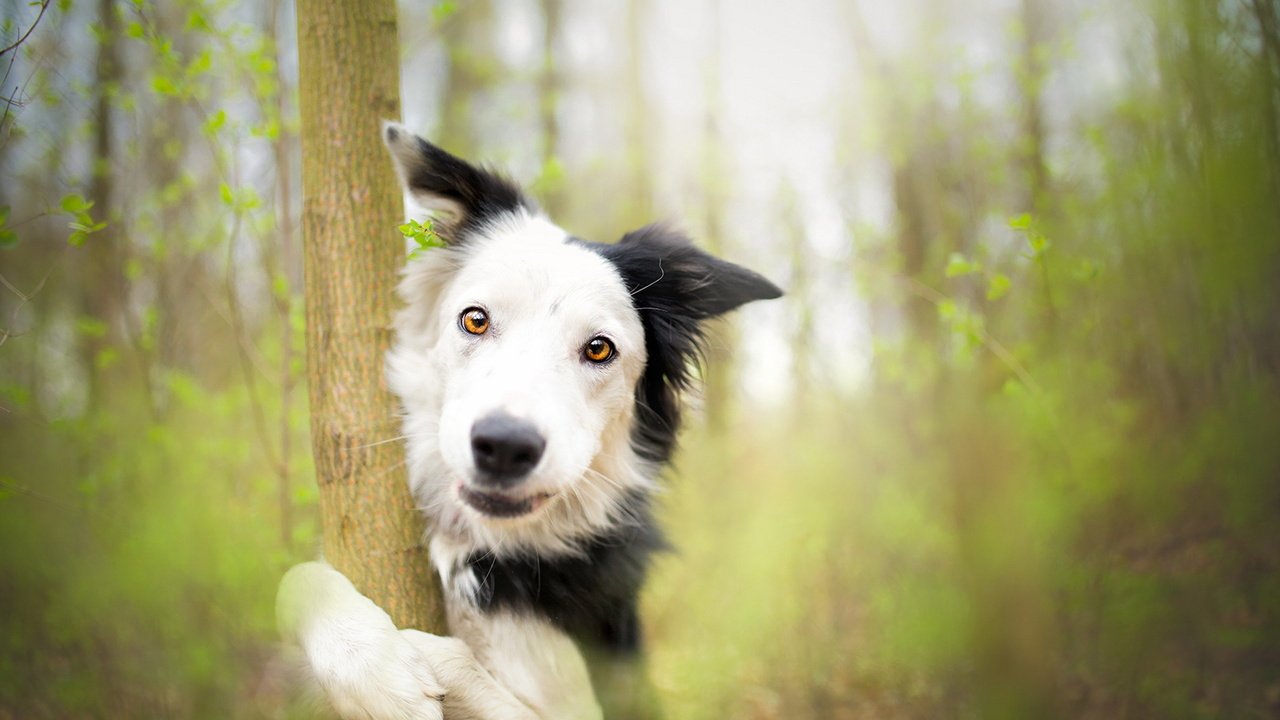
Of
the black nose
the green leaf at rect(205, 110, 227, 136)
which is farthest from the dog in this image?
the green leaf at rect(205, 110, 227, 136)

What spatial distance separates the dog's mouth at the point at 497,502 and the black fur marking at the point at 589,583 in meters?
0.46

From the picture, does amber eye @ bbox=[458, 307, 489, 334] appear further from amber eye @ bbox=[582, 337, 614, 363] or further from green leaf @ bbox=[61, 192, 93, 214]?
green leaf @ bbox=[61, 192, 93, 214]

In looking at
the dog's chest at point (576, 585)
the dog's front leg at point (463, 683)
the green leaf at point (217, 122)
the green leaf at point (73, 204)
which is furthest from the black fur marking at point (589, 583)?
the green leaf at point (217, 122)

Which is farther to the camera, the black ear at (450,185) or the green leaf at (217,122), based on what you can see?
the green leaf at (217,122)

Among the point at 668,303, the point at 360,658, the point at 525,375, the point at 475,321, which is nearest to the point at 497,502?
the point at 525,375

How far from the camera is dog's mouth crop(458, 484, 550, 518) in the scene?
2.14 metres

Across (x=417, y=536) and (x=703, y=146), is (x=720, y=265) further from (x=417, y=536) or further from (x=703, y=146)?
(x=703, y=146)

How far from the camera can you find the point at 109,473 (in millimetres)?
4164

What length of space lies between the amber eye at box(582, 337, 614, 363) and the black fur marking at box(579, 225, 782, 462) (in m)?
0.30

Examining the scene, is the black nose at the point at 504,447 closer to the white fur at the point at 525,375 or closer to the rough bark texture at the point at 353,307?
the white fur at the point at 525,375

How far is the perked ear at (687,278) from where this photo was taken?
2842 mm

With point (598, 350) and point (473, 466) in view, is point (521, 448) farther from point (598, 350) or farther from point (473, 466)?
point (598, 350)

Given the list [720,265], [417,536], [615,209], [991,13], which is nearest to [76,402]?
[417,536]

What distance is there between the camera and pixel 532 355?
235cm
